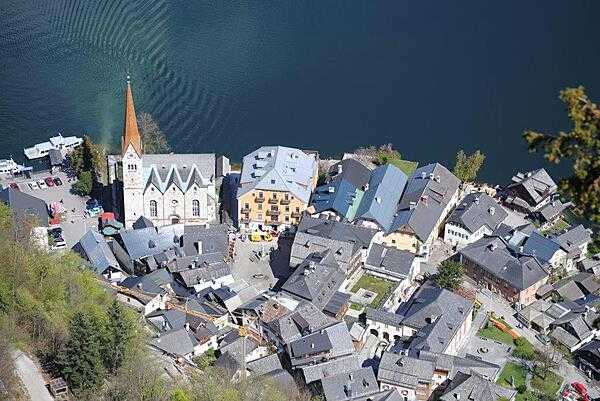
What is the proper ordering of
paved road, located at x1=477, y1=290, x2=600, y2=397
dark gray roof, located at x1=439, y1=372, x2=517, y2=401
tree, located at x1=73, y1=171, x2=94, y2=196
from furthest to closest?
tree, located at x1=73, y1=171, x2=94, y2=196 → paved road, located at x1=477, y1=290, x2=600, y2=397 → dark gray roof, located at x1=439, y1=372, x2=517, y2=401

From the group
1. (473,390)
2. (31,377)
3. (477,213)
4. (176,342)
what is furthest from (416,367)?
(31,377)

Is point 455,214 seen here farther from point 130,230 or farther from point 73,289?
point 73,289

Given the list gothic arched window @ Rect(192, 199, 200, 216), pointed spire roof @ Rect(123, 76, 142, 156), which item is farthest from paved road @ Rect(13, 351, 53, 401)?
gothic arched window @ Rect(192, 199, 200, 216)

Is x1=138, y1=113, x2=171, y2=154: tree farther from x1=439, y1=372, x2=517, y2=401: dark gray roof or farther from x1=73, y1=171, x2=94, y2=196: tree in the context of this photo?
x1=439, y1=372, x2=517, y2=401: dark gray roof

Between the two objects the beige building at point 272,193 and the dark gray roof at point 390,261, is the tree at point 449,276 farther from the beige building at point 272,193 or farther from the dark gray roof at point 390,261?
the beige building at point 272,193

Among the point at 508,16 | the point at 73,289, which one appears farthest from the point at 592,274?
the point at 508,16
